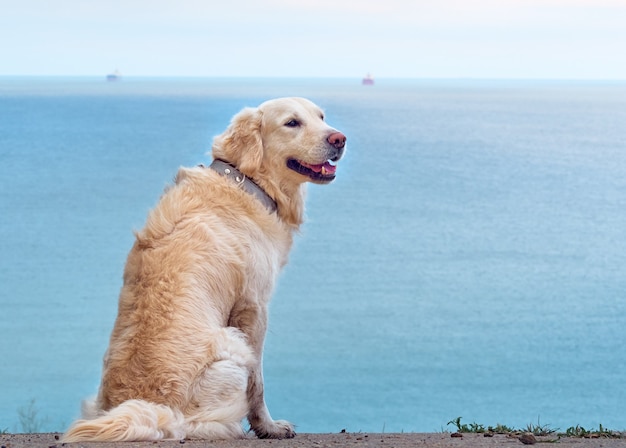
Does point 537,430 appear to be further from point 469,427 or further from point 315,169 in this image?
point 315,169

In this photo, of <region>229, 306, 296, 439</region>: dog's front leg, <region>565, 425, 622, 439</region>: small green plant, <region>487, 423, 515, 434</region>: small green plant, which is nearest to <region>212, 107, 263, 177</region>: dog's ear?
<region>229, 306, 296, 439</region>: dog's front leg

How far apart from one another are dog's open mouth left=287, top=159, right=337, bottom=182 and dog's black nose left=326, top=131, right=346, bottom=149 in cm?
11

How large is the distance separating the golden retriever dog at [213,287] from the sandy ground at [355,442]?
0.27 feet

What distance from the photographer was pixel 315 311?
37.1 metres

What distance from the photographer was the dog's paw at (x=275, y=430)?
534 cm

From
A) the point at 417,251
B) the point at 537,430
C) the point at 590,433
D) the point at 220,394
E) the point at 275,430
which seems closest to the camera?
the point at 220,394

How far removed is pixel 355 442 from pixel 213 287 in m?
1.14

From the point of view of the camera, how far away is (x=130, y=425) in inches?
181

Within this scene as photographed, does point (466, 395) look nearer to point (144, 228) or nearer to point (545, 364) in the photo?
point (545, 364)

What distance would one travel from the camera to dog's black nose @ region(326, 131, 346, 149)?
5434 millimetres

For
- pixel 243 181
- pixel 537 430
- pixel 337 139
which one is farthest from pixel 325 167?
pixel 537 430

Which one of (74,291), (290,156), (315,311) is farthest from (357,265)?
(290,156)

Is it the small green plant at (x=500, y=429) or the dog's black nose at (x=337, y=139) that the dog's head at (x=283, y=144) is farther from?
the small green plant at (x=500, y=429)

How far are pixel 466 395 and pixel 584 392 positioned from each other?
3607 mm
